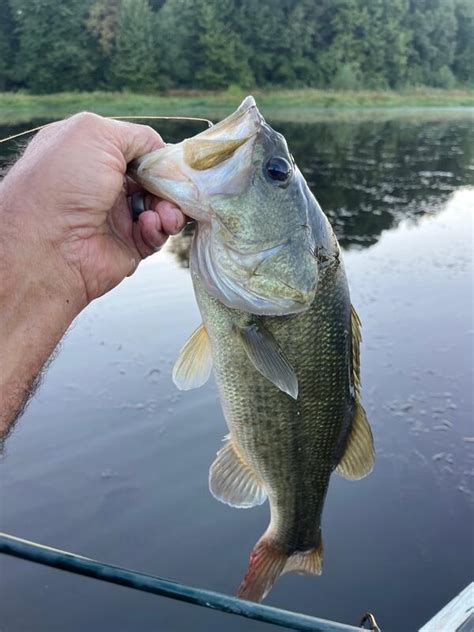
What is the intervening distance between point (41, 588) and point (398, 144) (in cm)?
2283

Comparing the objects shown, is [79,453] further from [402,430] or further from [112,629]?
[402,430]

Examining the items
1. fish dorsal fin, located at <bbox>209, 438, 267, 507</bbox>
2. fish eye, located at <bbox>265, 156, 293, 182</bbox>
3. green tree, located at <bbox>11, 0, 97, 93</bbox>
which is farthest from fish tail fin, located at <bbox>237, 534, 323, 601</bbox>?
green tree, located at <bbox>11, 0, 97, 93</bbox>

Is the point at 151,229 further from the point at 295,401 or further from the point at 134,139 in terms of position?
the point at 295,401

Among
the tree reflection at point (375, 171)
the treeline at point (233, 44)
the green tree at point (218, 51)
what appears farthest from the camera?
the green tree at point (218, 51)

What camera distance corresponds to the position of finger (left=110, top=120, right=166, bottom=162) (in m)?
1.92

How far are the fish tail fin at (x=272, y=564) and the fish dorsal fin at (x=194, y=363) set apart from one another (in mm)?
701

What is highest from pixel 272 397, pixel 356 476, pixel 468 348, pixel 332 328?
pixel 332 328

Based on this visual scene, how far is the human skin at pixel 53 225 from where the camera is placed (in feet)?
6.20

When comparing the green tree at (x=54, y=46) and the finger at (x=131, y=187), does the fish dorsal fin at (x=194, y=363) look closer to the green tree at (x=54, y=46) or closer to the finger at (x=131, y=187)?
the finger at (x=131, y=187)

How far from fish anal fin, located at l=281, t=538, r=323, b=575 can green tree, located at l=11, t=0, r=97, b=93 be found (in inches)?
1466

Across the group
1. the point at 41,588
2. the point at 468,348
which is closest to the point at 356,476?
the point at 41,588

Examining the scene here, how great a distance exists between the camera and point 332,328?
205 centimetres

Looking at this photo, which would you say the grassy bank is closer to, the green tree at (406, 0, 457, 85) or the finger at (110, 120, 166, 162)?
the green tree at (406, 0, 457, 85)

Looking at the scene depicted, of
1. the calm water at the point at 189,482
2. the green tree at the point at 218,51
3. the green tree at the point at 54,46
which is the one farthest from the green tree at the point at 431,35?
the calm water at the point at 189,482
